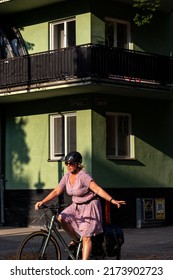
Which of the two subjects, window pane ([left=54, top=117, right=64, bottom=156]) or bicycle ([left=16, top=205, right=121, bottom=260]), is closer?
bicycle ([left=16, top=205, right=121, bottom=260])

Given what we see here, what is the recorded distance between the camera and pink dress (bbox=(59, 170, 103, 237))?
29.4 feet

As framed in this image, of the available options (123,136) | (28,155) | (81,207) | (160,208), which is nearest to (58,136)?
(28,155)

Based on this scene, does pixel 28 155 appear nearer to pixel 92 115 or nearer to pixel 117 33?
pixel 92 115

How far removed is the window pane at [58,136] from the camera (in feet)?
70.9

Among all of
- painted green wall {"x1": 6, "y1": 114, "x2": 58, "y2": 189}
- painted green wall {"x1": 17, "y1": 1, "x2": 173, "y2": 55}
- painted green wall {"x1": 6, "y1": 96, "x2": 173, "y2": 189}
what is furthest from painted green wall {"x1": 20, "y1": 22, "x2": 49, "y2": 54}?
painted green wall {"x1": 6, "y1": 114, "x2": 58, "y2": 189}

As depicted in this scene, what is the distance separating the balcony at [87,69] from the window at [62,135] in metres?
1.67

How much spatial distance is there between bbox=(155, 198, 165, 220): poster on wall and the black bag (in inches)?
489

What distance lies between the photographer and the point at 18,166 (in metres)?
22.8

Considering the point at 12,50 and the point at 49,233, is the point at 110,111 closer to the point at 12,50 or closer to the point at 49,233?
the point at 12,50

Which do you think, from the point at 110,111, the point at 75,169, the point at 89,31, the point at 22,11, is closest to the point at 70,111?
the point at 110,111

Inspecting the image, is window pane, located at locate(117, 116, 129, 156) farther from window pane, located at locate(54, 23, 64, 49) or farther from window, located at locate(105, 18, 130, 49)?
window pane, located at locate(54, 23, 64, 49)

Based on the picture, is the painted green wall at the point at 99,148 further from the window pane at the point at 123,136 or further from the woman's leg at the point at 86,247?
the woman's leg at the point at 86,247

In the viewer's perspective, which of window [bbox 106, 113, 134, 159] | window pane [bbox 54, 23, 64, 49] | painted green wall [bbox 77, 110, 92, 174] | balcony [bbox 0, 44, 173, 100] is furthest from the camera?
window pane [bbox 54, 23, 64, 49]

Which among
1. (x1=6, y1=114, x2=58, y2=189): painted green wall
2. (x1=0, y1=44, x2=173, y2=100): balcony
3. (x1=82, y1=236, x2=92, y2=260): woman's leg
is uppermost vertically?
(x1=0, y1=44, x2=173, y2=100): balcony
